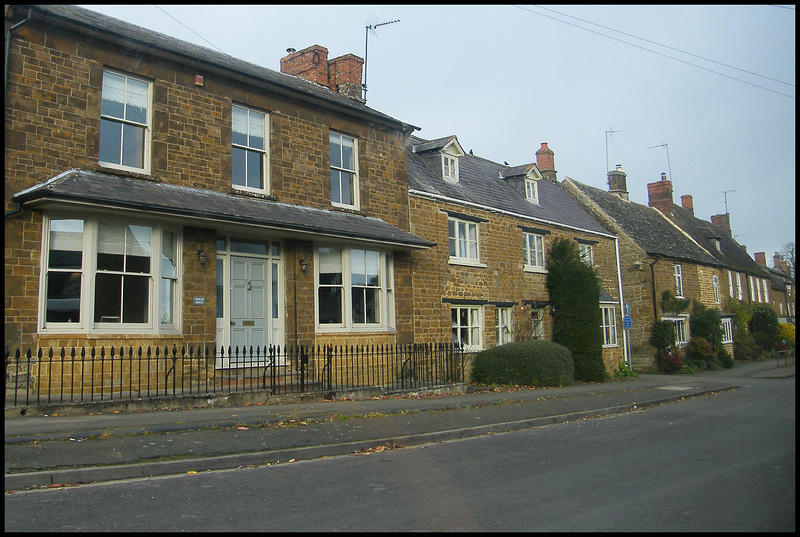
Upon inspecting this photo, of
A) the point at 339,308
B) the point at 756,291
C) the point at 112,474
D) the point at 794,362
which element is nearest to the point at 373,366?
the point at 339,308

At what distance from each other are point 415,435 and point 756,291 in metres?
36.6

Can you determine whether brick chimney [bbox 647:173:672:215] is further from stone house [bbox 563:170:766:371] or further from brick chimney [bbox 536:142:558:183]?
brick chimney [bbox 536:142:558:183]

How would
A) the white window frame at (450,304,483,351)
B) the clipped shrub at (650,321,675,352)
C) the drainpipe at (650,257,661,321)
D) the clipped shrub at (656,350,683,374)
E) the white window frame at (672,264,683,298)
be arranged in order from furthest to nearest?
the white window frame at (672,264,683,298)
the drainpipe at (650,257,661,321)
the clipped shrub at (650,321,675,352)
the clipped shrub at (656,350,683,374)
the white window frame at (450,304,483,351)

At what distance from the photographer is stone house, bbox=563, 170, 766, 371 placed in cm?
2881

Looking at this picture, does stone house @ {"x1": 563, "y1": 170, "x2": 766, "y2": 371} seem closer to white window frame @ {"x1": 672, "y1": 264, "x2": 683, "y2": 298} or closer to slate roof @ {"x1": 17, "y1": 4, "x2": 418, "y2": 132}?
white window frame @ {"x1": 672, "y1": 264, "x2": 683, "y2": 298}

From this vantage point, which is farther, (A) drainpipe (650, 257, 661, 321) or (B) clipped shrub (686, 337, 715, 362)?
(B) clipped shrub (686, 337, 715, 362)

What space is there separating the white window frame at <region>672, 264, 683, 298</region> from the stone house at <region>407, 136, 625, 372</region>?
501 cm

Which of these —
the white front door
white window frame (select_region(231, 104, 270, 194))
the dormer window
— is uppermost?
the dormer window

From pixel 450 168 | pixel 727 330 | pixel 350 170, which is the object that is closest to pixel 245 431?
pixel 350 170

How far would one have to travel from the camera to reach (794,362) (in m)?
4.11

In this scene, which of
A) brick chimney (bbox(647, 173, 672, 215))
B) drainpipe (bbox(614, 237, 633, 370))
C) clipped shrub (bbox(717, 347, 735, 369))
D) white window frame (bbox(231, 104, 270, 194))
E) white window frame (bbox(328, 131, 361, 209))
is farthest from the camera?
brick chimney (bbox(647, 173, 672, 215))

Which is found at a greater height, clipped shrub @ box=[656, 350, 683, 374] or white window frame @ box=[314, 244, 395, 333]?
white window frame @ box=[314, 244, 395, 333]

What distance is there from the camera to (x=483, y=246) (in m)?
20.9

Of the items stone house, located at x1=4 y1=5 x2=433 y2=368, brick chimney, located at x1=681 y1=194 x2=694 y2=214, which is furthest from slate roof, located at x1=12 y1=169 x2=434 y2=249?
brick chimney, located at x1=681 y1=194 x2=694 y2=214
